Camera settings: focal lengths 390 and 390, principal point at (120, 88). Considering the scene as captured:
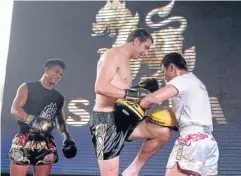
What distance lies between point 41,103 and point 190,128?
1211 millimetres

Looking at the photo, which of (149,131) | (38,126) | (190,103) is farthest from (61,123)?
(190,103)

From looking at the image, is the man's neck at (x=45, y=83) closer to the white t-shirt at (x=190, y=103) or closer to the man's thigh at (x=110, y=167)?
the man's thigh at (x=110, y=167)

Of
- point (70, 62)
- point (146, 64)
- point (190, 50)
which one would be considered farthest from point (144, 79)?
point (70, 62)

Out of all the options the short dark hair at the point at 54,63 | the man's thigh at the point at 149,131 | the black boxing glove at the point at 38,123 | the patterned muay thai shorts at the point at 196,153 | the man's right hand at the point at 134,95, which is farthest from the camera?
the short dark hair at the point at 54,63

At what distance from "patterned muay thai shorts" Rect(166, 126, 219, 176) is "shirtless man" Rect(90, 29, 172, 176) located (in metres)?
0.34

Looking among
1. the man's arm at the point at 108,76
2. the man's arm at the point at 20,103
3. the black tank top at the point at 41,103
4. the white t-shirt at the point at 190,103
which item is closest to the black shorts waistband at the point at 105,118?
the man's arm at the point at 108,76

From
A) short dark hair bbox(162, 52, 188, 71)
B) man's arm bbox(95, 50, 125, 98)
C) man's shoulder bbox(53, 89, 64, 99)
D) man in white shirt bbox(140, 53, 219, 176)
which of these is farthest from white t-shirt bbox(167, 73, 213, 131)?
man's shoulder bbox(53, 89, 64, 99)

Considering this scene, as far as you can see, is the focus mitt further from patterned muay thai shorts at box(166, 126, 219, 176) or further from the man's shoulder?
the man's shoulder

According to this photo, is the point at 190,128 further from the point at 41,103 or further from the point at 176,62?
the point at 41,103

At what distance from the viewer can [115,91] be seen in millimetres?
2434

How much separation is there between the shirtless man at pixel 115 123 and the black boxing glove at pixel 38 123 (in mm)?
443

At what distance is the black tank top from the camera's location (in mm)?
Result: 2916

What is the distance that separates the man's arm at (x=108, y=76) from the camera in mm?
2438

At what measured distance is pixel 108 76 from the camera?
2492 millimetres
